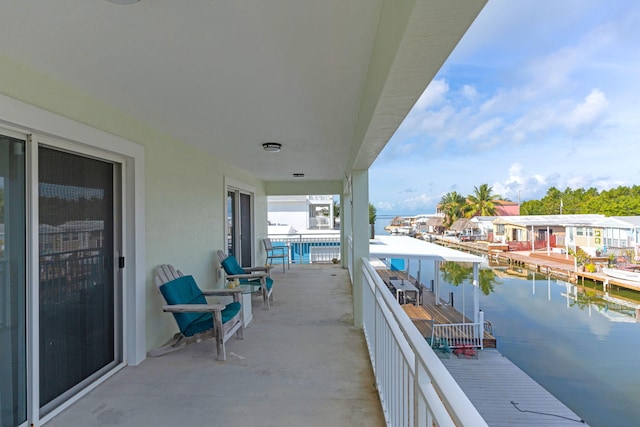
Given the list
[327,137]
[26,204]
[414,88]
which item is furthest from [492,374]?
[26,204]

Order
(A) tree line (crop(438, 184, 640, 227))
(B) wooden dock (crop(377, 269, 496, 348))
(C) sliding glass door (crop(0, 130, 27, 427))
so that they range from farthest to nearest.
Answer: (A) tree line (crop(438, 184, 640, 227)) → (B) wooden dock (crop(377, 269, 496, 348)) → (C) sliding glass door (crop(0, 130, 27, 427))

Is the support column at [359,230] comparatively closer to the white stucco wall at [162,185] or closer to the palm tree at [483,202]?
the white stucco wall at [162,185]

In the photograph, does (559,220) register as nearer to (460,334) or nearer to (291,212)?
(460,334)

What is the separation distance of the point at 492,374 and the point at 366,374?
7.73 meters

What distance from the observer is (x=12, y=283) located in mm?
1852

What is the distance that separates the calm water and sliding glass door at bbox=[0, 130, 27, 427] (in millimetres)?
10438

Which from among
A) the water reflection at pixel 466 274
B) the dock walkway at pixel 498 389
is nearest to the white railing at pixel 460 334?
the dock walkway at pixel 498 389

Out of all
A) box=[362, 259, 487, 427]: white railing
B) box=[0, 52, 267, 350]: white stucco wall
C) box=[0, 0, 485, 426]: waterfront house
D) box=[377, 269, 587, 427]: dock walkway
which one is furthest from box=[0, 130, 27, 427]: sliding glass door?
box=[377, 269, 587, 427]: dock walkway

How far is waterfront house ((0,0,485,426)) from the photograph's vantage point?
4.51 ft

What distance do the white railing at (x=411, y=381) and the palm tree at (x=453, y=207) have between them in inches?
1571

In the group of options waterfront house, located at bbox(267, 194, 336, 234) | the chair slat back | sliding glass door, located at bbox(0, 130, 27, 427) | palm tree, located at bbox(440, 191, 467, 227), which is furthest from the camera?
palm tree, located at bbox(440, 191, 467, 227)

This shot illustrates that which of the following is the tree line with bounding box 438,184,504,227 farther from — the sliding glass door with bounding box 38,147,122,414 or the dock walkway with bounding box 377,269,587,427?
the sliding glass door with bounding box 38,147,122,414

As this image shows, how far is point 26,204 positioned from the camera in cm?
194

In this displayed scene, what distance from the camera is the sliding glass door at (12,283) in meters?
1.80
